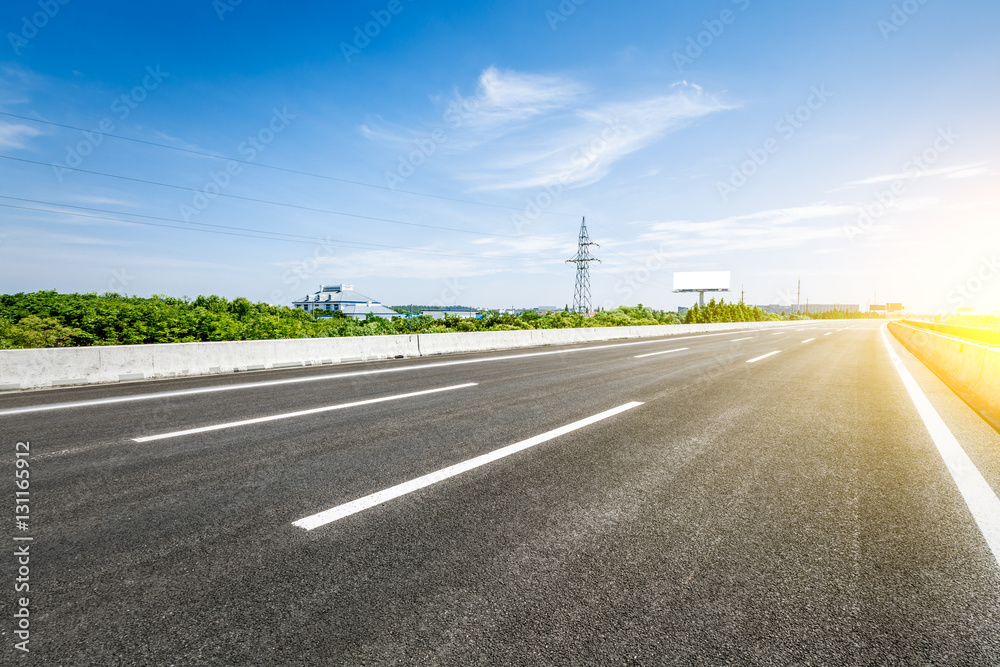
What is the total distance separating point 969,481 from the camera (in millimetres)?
3943

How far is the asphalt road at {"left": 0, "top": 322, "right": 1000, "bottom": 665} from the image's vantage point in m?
1.98

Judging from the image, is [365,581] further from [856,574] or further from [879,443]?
[879,443]

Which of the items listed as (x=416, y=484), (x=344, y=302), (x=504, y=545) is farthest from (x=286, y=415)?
(x=344, y=302)

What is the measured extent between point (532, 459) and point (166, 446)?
12.0ft

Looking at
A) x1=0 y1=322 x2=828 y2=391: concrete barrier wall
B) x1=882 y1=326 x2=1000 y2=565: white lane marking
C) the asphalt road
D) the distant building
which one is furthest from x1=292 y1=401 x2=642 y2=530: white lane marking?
the distant building

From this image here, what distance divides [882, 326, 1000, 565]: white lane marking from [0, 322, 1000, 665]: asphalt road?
3.5 inches

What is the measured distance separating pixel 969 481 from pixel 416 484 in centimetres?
454

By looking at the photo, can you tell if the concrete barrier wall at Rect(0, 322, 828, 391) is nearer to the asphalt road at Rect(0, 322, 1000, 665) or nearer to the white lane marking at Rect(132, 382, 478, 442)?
the asphalt road at Rect(0, 322, 1000, 665)

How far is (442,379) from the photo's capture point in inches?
384

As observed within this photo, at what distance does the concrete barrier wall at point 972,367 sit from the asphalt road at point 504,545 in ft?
7.24

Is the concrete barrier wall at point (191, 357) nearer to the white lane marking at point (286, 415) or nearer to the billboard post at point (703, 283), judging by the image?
the white lane marking at point (286, 415)

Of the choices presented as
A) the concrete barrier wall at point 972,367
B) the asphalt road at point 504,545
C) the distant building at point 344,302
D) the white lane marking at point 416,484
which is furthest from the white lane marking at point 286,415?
the distant building at point 344,302

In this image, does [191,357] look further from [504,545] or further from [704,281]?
[704,281]

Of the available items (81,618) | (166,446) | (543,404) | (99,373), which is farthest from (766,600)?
(99,373)
